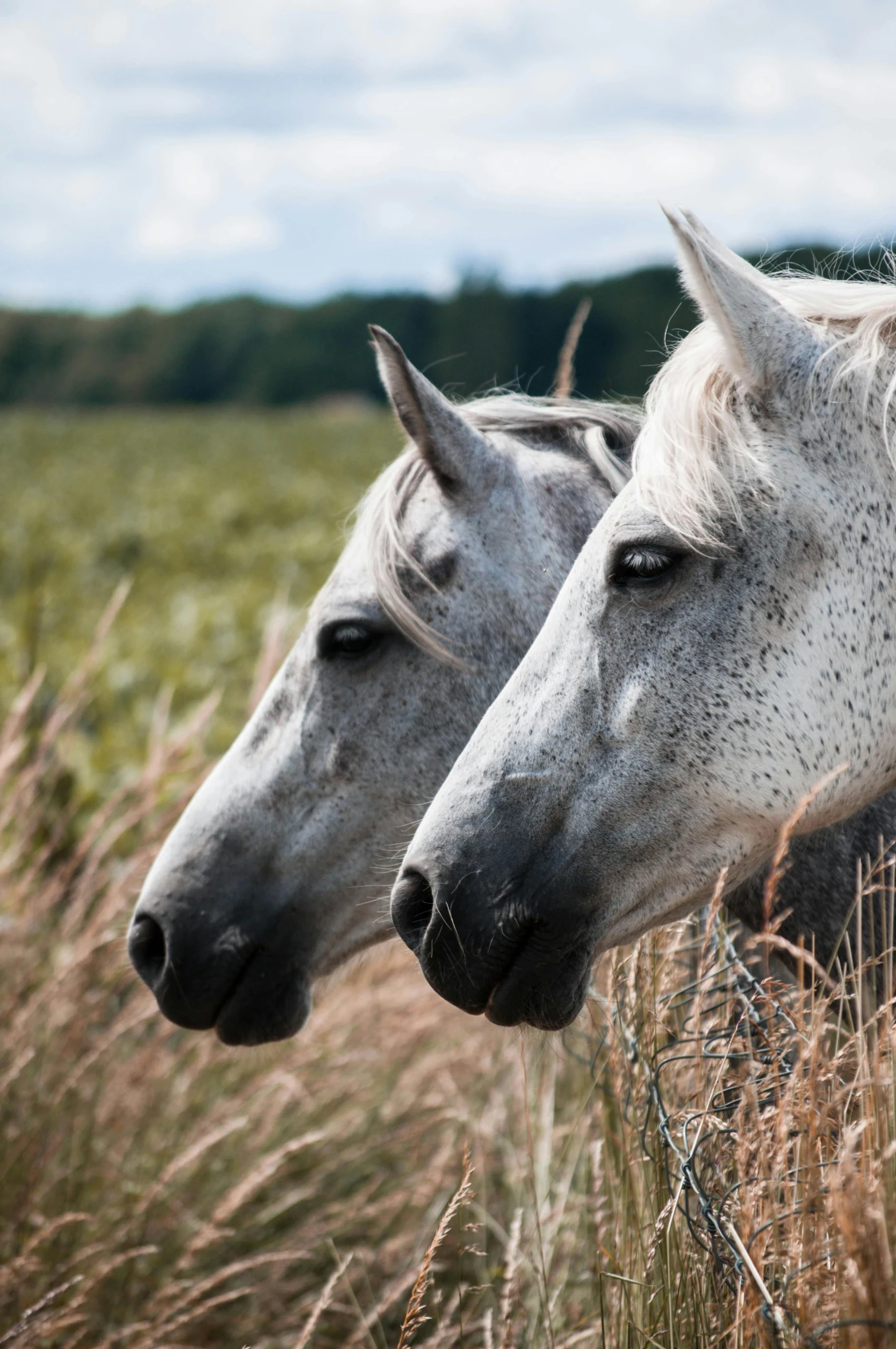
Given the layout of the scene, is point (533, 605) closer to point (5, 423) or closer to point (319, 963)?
point (319, 963)

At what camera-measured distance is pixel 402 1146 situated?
11.3 feet

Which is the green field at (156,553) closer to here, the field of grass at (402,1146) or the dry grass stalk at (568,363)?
the dry grass stalk at (568,363)

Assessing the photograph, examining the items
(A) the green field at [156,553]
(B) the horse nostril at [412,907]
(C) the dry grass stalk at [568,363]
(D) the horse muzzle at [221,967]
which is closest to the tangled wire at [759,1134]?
(B) the horse nostril at [412,907]

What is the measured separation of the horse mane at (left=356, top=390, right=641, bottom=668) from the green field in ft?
1.60

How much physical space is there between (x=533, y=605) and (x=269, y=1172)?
149 cm

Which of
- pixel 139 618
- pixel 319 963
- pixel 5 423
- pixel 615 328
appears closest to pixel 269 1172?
pixel 319 963

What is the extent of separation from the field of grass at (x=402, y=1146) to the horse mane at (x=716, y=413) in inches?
27.1

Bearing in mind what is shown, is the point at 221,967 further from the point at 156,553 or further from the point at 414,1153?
the point at 156,553

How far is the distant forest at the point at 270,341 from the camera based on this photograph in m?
69.1

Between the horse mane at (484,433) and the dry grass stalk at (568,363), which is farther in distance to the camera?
the dry grass stalk at (568,363)

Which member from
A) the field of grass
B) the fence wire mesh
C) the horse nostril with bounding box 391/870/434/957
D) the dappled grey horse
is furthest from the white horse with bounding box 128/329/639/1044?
the fence wire mesh

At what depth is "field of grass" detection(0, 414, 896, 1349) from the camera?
54.2 inches

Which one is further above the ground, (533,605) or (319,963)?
(533,605)

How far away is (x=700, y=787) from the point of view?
159 centimetres
